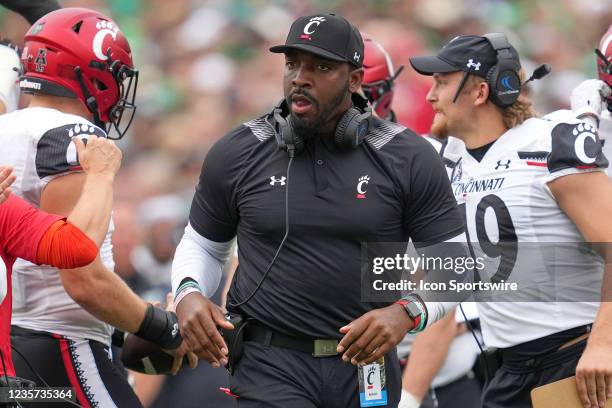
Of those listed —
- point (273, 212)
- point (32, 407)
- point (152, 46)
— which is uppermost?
point (152, 46)

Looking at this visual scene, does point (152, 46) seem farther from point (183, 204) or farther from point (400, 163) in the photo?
point (400, 163)

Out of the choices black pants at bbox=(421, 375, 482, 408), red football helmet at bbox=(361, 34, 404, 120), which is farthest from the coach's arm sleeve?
black pants at bbox=(421, 375, 482, 408)

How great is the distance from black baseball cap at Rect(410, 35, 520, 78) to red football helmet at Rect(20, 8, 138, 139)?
62.0 inches

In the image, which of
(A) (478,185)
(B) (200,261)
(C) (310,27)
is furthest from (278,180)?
(A) (478,185)

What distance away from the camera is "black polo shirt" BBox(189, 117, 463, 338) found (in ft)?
14.7

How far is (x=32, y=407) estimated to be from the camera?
4.61 metres

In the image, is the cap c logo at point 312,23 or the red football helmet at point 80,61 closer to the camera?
the cap c logo at point 312,23

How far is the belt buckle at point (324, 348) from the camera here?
445 cm

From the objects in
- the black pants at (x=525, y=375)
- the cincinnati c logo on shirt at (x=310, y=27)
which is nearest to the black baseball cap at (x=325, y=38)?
A: the cincinnati c logo on shirt at (x=310, y=27)

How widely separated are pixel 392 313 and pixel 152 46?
8.57 m

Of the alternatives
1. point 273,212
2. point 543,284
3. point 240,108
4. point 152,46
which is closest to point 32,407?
point 273,212

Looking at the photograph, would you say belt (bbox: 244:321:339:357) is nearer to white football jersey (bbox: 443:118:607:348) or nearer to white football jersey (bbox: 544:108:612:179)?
white football jersey (bbox: 443:118:607:348)

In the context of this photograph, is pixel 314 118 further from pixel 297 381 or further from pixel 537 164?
pixel 537 164

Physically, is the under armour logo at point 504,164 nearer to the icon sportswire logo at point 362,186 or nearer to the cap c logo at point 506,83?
the cap c logo at point 506,83
